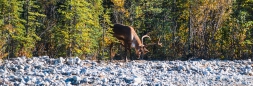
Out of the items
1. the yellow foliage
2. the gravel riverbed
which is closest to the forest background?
the yellow foliage

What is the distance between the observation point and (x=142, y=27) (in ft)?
146

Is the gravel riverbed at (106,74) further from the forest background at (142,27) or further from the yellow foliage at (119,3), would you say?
the yellow foliage at (119,3)

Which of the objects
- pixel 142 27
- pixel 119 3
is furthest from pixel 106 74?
pixel 142 27

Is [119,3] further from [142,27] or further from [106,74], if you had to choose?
[106,74]

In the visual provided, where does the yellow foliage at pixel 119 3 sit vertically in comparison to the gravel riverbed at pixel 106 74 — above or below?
above

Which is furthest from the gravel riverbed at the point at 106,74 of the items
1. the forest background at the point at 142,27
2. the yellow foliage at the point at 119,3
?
the yellow foliage at the point at 119,3

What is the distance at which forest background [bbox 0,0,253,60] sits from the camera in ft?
92.2

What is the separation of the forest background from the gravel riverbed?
8706 millimetres

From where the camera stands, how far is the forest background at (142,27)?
28109 mm

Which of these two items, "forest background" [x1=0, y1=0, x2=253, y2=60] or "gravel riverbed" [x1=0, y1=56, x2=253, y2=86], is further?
"forest background" [x1=0, y1=0, x2=253, y2=60]

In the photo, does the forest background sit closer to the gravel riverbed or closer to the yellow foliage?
the yellow foliage

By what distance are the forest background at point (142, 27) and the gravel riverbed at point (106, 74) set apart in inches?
343

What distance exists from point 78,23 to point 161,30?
57.7ft

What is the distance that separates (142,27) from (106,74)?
30041mm
